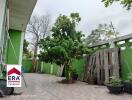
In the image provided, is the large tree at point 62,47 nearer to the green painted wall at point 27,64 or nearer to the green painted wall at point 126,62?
the green painted wall at point 126,62

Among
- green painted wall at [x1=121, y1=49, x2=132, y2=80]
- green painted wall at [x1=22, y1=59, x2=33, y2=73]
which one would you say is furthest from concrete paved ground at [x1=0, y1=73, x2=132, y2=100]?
green painted wall at [x1=22, y1=59, x2=33, y2=73]

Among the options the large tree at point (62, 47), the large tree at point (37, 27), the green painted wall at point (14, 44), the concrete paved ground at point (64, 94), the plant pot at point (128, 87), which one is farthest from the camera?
the large tree at point (37, 27)

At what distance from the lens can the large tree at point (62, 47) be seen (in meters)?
9.94

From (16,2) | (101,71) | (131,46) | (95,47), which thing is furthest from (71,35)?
(16,2)

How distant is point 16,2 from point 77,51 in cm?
429

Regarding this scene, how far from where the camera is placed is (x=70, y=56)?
10367 millimetres

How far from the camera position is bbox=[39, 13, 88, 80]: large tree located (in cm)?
994

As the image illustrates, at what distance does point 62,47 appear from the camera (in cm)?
982

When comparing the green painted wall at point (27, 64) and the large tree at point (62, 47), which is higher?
the large tree at point (62, 47)

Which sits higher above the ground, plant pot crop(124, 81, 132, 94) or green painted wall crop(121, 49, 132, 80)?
green painted wall crop(121, 49, 132, 80)

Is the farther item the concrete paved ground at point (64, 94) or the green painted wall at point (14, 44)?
the green painted wall at point (14, 44)

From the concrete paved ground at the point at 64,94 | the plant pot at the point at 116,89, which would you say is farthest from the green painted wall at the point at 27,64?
the plant pot at the point at 116,89

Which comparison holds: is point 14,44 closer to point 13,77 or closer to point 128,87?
point 128,87

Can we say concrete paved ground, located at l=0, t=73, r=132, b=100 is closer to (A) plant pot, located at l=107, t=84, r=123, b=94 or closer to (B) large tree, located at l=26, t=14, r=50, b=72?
(A) plant pot, located at l=107, t=84, r=123, b=94
